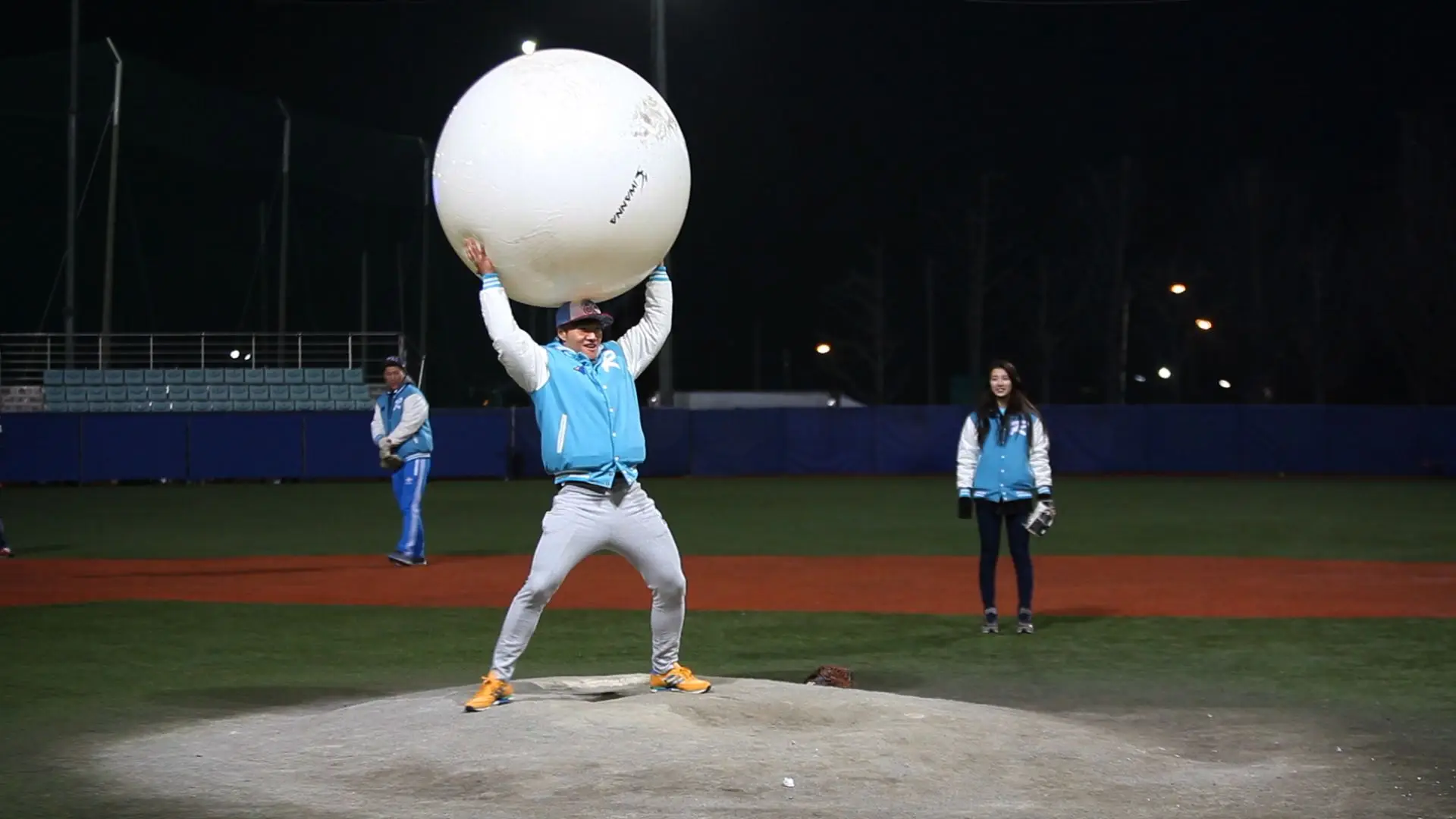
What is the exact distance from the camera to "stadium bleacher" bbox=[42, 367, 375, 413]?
33500 millimetres

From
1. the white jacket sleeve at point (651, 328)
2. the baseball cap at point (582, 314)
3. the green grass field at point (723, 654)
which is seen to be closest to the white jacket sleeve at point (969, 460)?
the green grass field at point (723, 654)

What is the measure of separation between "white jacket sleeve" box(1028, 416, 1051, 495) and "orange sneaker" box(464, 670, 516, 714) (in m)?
5.17

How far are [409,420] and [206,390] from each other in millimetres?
19617

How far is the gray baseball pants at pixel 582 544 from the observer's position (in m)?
7.59

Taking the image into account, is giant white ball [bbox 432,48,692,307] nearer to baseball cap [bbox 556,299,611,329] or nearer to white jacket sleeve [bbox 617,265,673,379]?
baseball cap [bbox 556,299,611,329]

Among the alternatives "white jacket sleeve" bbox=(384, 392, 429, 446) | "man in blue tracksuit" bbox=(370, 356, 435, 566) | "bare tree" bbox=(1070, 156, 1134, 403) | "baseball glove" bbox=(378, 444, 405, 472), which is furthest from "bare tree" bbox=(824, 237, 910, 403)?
"white jacket sleeve" bbox=(384, 392, 429, 446)

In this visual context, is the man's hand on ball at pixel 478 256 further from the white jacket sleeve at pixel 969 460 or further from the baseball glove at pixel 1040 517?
the baseball glove at pixel 1040 517

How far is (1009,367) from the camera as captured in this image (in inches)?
462

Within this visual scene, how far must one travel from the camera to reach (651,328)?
26.7ft

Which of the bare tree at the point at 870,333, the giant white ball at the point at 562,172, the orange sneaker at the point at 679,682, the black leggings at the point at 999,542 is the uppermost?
the bare tree at the point at 870,333

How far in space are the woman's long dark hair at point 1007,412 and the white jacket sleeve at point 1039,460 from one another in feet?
0.11

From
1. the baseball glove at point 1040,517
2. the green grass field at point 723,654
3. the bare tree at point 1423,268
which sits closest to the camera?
the green grass field at point 723,654

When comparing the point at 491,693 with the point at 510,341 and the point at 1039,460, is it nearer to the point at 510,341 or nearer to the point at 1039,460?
the point at 510,341

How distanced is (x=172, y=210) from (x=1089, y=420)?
68.4ft
